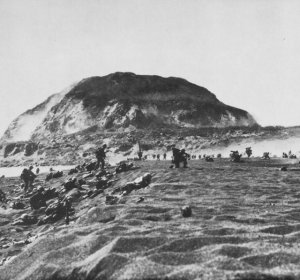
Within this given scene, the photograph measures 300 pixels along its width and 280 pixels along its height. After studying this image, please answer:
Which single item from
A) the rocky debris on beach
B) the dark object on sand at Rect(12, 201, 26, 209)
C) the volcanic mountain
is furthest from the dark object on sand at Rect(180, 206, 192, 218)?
the volcanic mountain

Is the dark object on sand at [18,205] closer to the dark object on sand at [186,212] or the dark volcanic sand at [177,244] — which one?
the dark volcanic sand at [177,244]

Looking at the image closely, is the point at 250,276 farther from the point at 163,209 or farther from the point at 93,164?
the point at 93,164

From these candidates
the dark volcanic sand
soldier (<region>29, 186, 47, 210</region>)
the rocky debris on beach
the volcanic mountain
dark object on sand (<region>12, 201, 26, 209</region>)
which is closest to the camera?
the dark volcanic sand

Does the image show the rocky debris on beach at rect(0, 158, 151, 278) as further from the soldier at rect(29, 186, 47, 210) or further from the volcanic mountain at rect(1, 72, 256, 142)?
the volcanic mountain at rect(1, 72, 256, 142)

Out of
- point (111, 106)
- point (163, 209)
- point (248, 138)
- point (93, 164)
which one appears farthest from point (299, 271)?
point (111, 106)

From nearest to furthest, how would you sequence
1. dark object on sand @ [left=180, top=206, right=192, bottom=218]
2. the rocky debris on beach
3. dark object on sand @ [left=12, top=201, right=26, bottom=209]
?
dark object on sand @ [left=180, top=206, right=192, bottom=218] → the rocky debris on beach → dark object on sand @ [left=12, top=201, right=26, bottom=209]

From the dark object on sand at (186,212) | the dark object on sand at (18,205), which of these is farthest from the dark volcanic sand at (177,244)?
the dark object on sand at (18,205)
